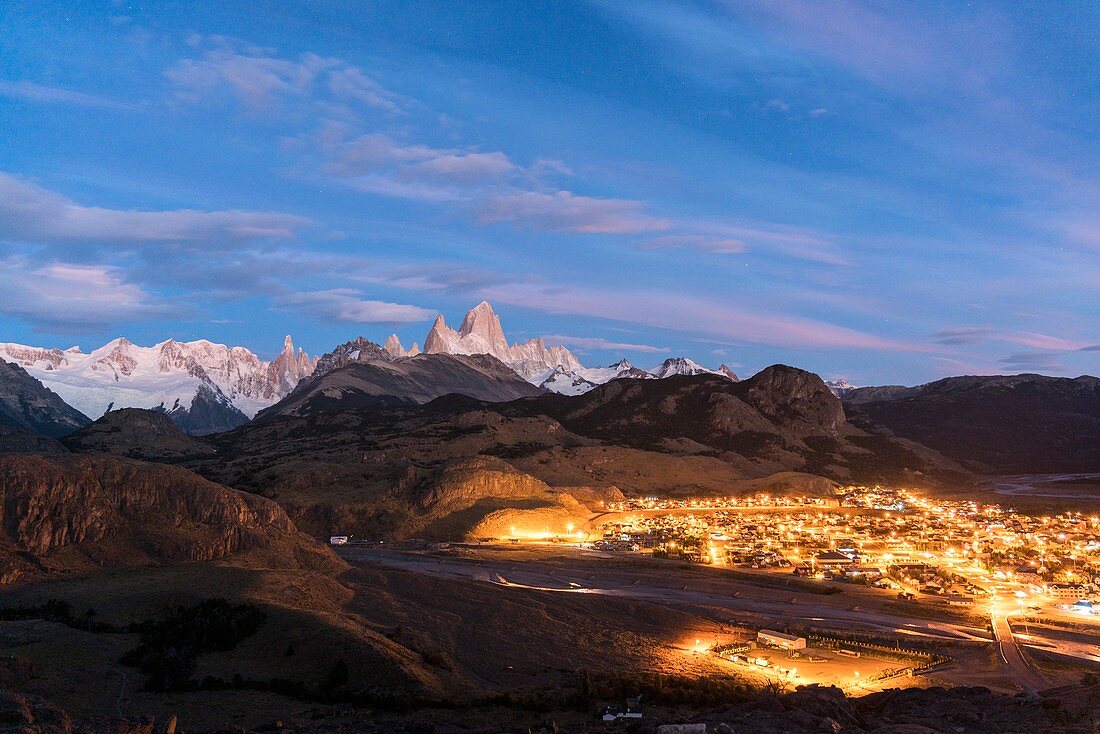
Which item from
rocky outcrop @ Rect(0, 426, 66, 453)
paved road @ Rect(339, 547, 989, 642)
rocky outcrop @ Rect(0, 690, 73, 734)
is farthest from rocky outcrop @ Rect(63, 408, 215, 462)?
rocky outcrop @ Rect(0, 690, 73, 734)

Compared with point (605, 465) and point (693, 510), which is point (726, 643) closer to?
point (693, 510)

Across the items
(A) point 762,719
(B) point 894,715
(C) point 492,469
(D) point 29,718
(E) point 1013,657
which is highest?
(C) point 492,469

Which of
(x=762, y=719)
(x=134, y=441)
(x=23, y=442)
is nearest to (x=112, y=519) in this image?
(x=762, y=719)

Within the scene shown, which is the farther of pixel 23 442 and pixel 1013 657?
pixel 23 442

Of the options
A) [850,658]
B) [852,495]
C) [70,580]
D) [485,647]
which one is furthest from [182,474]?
[852,495]

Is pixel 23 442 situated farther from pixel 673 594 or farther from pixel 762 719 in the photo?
pixel 762 719

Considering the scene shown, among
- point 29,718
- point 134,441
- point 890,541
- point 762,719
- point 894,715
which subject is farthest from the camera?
point 134,441

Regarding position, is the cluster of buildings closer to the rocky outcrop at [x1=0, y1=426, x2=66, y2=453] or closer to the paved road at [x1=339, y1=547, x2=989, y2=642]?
the paved road at [x1=339, y1=547, x2=989, y2=642]

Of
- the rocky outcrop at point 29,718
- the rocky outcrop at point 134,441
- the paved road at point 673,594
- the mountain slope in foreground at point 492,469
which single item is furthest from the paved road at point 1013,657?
the rocky outcrop at point 134,441
